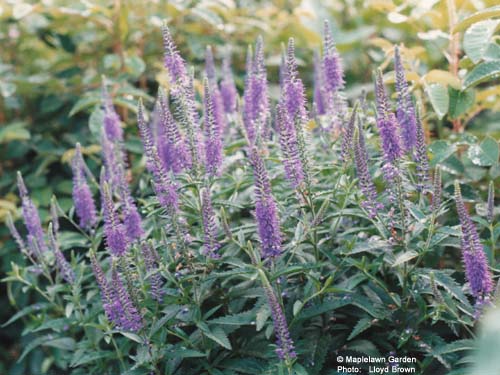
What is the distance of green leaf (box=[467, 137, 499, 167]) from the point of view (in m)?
3.15

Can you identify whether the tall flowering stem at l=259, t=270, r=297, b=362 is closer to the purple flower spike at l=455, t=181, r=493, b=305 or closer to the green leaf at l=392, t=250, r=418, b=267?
the green leaf at l=392, t=250, r=418, b=267

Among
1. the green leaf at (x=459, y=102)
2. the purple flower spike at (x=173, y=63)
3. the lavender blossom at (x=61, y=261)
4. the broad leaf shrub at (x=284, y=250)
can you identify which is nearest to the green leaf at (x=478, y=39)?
the green leaf at (x=459, y=102)

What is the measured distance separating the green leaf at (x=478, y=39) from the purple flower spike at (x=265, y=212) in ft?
4.01

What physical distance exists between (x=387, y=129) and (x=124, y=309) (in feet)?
3.89

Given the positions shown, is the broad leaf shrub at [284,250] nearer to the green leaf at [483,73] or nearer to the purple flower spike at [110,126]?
the purple flower spike at [110,126]

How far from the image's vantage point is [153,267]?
2.66 metres

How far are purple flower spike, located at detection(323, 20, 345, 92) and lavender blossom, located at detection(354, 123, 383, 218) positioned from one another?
1.89ft

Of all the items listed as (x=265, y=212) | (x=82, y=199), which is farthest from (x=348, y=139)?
(x=82, y=199)

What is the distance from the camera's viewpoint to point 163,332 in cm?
268

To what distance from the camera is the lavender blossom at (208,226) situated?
2520 millimetres

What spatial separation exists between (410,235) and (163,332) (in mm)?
1068

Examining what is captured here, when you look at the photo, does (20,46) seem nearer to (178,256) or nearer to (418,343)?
(178,256)

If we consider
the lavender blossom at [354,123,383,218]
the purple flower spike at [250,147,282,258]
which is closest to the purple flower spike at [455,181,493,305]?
the lavender blossom at [354,123,383,218]

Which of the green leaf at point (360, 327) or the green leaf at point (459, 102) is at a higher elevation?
the green leaf at point (459, 102)
